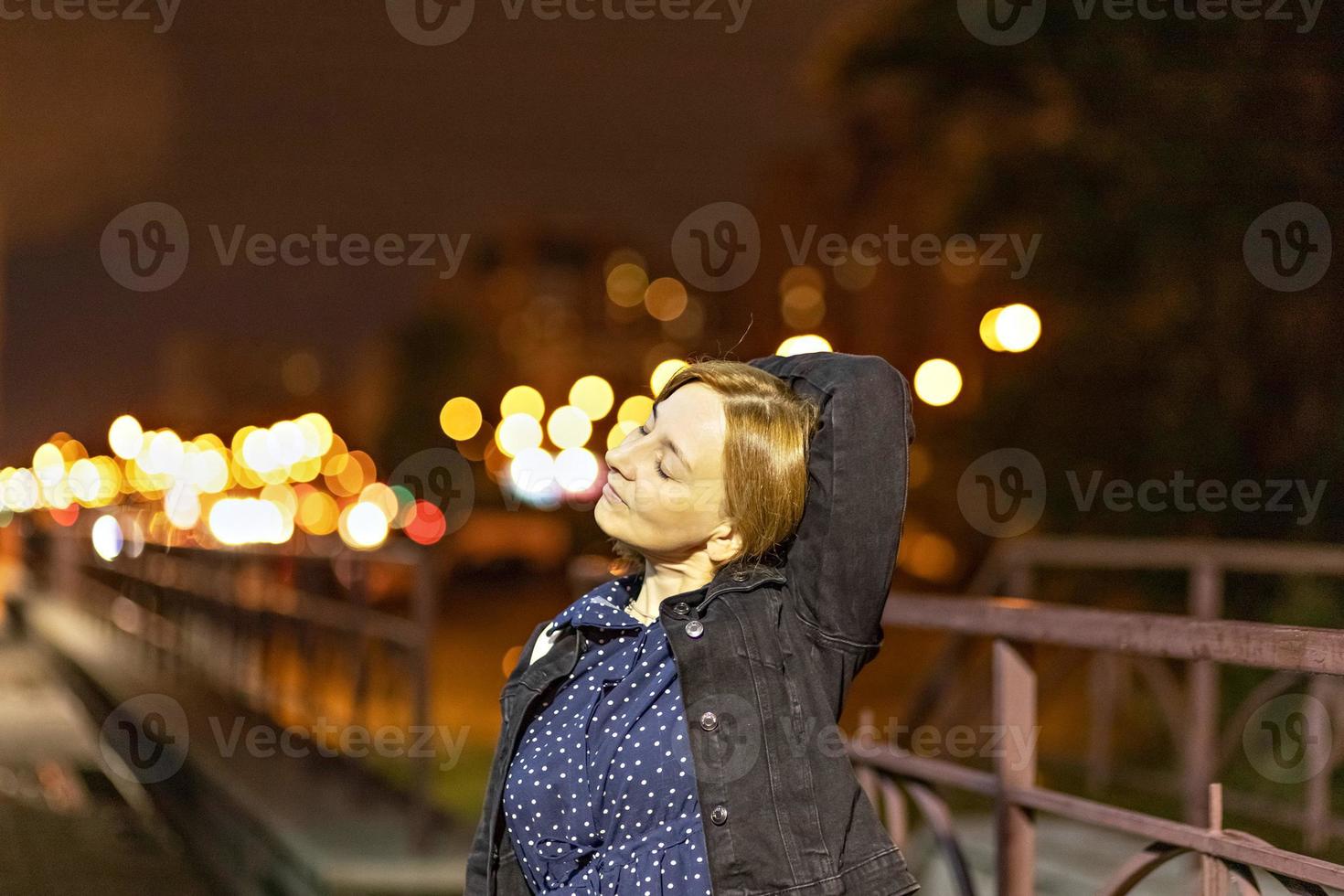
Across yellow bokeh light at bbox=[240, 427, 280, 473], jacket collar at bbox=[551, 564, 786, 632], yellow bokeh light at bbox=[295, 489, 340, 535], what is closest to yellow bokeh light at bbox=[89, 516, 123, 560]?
jacket collar at bbox=[551, 564, 786, 632]

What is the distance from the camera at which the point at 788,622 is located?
8.07ft

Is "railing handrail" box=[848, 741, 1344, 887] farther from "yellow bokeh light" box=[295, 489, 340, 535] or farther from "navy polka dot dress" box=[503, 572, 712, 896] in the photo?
"yellow bokeh light" box=[295, 489, 340, 535]

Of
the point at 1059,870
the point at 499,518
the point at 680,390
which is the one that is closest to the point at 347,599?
the point at 1059,870

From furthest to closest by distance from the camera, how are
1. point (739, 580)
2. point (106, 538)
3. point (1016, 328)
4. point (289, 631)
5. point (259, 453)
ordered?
point (259, 453) → point (106, 538) → point (1016, 328) → point (289, 631) → point (739, 580)

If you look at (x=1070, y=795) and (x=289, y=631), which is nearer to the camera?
(x=1070, y=795)

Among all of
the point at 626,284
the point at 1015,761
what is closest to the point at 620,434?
Answer: the point at 1015,761

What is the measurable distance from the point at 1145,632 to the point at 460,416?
8231 centimetres

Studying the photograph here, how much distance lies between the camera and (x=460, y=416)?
84.4m

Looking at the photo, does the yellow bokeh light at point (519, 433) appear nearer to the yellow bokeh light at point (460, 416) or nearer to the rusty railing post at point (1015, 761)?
the yellow bokeh light at point (460, 416)

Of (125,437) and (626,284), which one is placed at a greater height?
(626,284)

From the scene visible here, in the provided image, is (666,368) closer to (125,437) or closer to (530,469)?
(530,469)

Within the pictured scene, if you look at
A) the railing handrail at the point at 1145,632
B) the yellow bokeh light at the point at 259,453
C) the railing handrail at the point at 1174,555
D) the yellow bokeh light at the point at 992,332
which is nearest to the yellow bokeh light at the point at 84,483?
the yellow bokeh light at the point at 259,453

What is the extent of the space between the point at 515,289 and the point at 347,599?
99350 mm

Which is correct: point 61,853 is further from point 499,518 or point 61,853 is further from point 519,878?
point 499,518
